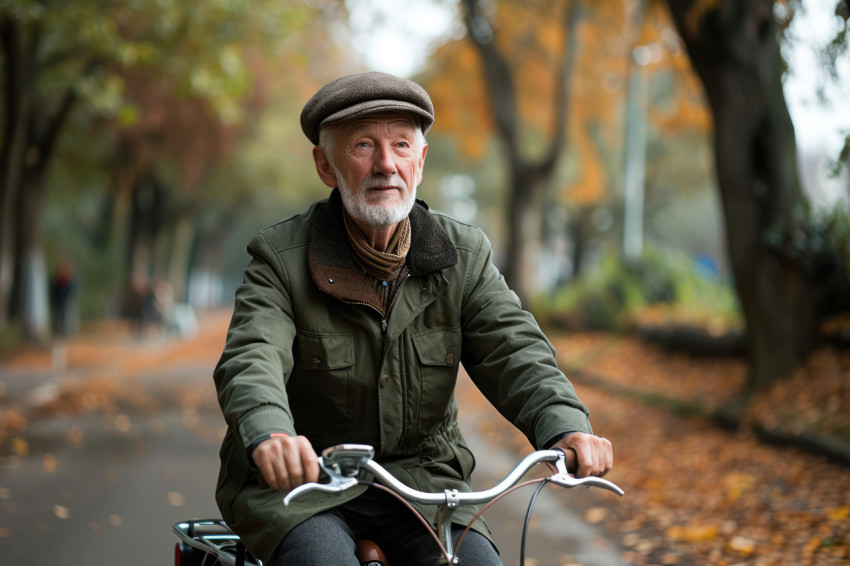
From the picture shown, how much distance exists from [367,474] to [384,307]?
1.58 feet

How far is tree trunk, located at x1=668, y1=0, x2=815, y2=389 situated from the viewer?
9906 millimetres

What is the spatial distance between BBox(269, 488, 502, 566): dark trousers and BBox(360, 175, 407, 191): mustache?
0.86 metres

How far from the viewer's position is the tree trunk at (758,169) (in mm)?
9906

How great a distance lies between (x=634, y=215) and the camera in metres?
22.3

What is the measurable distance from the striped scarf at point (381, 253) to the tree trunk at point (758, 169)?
752 cm

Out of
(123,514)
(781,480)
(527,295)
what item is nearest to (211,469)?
(123,514)

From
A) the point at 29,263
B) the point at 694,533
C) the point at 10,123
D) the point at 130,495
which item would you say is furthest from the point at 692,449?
the point at 29,263

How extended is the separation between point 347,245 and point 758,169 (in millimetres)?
8068

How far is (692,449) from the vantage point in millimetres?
9320

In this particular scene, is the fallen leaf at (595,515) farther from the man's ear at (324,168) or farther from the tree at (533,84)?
the tree at (533,84)

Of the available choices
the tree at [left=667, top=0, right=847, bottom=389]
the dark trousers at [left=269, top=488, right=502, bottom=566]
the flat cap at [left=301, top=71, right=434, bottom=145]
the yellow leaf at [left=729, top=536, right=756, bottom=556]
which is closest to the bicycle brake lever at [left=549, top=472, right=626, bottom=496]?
the dark trousers at [left=269, top=488, right=502, bottom=566]

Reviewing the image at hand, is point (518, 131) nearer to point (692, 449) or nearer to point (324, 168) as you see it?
point (692, 449)

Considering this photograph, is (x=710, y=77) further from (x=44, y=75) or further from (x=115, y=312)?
(x=115, y=312)

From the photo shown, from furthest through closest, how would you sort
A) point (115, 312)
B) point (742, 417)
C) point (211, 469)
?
point (115, 312)
point (742, 417)
point (211, 469)
